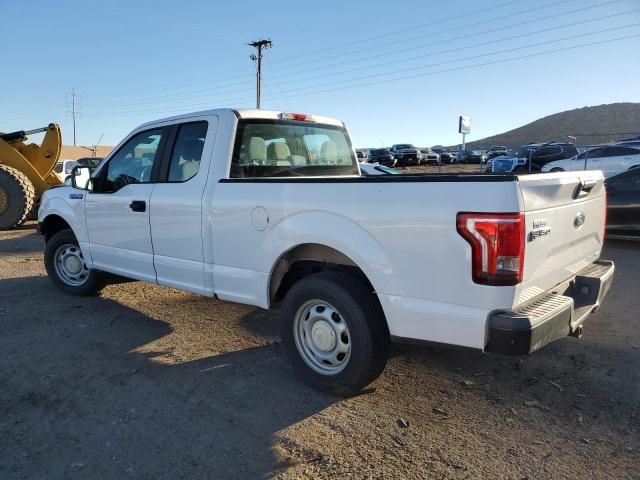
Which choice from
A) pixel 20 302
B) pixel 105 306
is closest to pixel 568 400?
pixel 105 306

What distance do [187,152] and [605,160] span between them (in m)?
16.6

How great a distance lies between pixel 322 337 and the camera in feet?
11.7

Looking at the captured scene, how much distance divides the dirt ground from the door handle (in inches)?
45.6

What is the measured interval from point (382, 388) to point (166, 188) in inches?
98.6

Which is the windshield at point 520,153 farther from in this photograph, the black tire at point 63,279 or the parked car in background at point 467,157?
the black tire at point 63,279

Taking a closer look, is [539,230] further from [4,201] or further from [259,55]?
[259,55]

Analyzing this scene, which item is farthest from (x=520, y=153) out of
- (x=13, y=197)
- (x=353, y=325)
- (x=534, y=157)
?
(x=353, y=325)

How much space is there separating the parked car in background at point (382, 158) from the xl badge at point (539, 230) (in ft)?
114

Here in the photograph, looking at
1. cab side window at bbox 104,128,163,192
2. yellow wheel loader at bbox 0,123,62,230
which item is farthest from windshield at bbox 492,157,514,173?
cab side window at bbox 104,128,163,192

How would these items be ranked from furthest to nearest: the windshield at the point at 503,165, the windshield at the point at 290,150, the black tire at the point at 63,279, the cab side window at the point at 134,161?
the windshield at the point at 503,165, the black tire at the point at 63,279, the cab side window at the point at 134,161, the windshield at the point at 290,150

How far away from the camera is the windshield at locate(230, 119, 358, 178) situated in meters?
4.36

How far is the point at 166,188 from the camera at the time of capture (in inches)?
179

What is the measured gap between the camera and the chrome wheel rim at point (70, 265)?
602 cm

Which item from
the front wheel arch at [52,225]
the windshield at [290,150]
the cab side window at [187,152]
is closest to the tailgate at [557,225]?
the windshield at [290,150]
